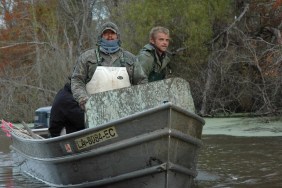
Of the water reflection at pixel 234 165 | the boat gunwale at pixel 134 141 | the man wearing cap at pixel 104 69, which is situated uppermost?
the man wearing cap at pixel 104 69

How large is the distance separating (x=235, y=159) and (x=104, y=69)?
3481 millimetres

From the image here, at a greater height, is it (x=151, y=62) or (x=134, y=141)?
(x=151, y=62)

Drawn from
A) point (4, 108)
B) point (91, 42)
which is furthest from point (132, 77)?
point (91, 42)

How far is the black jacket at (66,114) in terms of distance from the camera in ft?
24.4

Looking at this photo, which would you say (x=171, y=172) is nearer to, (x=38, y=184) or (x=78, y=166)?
(x=78, y=166)

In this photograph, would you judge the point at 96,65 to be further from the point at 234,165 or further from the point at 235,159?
the point at 235,159

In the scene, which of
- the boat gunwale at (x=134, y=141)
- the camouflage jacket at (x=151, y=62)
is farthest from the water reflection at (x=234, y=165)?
the camouflage jacket at (x=151, y=62)

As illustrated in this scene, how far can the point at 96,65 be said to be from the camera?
688 centimetres

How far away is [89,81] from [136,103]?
2.46 ft

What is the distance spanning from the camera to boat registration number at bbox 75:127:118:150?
5922 millimetres

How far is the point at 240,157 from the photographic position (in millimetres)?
9625

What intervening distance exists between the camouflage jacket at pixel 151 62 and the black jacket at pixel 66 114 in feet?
3.07

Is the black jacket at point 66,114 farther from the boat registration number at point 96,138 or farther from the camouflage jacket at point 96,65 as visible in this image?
the boat registration number at point 96,138

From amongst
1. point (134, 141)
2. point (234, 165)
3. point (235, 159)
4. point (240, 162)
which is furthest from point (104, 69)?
point (235, 159)
